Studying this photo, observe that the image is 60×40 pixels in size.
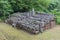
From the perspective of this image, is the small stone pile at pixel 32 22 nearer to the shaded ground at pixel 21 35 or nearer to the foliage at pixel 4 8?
the shaded ground at pixel 21 35

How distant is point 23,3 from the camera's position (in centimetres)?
1266

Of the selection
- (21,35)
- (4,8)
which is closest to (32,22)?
(21,35)

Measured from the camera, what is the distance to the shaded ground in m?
9.11

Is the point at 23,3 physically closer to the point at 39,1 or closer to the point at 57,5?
the point at 39,1

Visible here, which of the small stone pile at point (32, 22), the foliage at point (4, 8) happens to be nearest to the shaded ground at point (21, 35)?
the small stone pile at point (32, 22)

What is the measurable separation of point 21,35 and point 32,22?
1185mm

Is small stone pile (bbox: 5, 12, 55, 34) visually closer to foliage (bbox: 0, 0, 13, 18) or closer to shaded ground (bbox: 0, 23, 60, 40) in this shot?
shaded ground (bbox: 0, 23, 60, 40)

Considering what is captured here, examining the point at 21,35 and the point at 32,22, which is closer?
Result: the point at 21,35

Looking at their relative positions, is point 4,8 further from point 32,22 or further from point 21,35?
point 21,35

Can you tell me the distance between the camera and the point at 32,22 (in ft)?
33.7

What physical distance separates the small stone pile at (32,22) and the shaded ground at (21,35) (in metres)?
0.29

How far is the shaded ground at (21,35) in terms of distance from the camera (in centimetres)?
911

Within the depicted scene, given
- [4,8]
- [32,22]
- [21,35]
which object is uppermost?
[4,8]

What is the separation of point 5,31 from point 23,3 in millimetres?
3435
